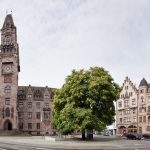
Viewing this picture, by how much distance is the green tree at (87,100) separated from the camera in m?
66.3

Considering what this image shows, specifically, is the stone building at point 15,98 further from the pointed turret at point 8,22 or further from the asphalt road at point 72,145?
the asphalt road at point 72,145

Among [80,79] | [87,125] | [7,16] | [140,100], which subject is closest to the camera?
[87,125]

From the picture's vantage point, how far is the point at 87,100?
68.1 m

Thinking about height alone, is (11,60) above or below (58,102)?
above

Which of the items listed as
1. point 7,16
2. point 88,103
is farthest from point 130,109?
point 88,103

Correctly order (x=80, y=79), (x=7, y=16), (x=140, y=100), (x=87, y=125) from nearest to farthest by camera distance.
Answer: (x=87, y=125), (x=80, y=79), (x=140, y=100), (x=7, y=16)

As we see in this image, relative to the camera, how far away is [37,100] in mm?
135250

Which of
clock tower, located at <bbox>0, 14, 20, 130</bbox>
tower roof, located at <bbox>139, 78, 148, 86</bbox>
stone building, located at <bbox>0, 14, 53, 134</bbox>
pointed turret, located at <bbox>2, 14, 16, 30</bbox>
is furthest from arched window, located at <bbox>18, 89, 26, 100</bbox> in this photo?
tower roof, located at <bbox>139, 78, 148, 86</bbox>

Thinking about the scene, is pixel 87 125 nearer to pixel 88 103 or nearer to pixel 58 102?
pixel 88 103

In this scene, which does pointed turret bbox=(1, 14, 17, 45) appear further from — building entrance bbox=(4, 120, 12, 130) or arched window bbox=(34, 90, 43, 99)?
building entrance bbox=(4, 120, 12, 130)

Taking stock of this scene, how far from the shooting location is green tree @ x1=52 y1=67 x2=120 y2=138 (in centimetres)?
6631

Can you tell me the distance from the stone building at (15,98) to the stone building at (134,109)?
2466 centimetres

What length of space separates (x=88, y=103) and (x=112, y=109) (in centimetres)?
550

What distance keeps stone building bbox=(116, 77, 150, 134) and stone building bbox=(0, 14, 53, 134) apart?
24656 mm
